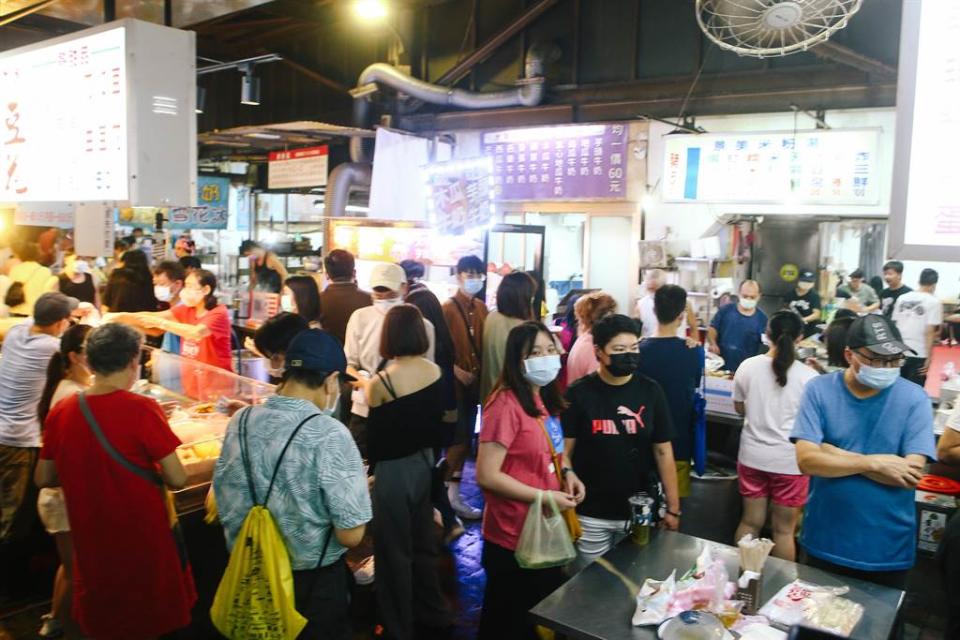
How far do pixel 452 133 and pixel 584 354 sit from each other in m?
6.63

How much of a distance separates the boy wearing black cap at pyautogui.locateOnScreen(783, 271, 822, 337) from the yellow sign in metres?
0.08

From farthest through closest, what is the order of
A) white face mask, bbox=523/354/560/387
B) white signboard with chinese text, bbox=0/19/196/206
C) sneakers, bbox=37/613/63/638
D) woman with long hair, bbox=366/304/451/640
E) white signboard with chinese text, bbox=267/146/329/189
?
white signboard with chinese text, bbox=267/146/329/189, sneakers, bbox=37/613/63/638, woman with long hair, bbox=366/304/451/640, white face mask, bbox=523/354/560/387, white signboard with chinese text, bbox=0/19/196/206

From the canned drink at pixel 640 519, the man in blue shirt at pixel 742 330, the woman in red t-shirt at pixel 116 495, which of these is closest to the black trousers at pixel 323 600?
the woman in red t-shirt at pixel 116 495

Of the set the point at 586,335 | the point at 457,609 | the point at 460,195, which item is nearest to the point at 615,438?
the point at 457,609

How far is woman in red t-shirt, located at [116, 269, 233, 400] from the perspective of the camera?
5551mm

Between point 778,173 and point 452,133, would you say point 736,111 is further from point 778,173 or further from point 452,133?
point 452,133

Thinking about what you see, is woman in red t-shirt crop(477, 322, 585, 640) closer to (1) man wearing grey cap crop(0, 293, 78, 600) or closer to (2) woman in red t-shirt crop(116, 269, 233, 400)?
(2) woman in red t-shirt crop(116, 269, 233, 400)

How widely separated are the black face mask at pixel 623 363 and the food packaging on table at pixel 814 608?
130 cm

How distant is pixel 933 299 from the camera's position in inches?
372

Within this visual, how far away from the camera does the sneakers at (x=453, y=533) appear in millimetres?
5816

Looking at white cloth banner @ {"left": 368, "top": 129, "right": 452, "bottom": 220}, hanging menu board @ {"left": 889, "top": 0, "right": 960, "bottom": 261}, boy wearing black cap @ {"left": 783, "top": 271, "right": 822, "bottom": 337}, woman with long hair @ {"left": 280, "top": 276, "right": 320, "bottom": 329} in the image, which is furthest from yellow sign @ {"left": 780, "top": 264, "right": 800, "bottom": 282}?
hanging menu board @ {"left": 889, "top": 0, "right": 960, "bottom": 261}

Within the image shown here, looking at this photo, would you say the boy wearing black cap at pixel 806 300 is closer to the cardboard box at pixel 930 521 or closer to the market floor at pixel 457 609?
the cardboard box at pixel 930 521

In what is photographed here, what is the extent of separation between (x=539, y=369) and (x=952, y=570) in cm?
196

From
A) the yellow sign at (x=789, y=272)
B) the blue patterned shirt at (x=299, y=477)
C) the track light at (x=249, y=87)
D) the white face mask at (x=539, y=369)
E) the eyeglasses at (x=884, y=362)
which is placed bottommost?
the blue patterned shirt at (x=299, y=477)
